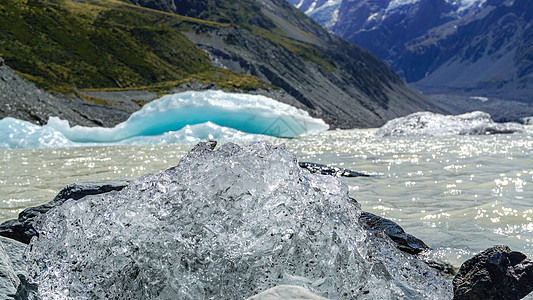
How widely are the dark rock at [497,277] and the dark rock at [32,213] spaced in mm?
3394

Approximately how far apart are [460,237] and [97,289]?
9.97ft

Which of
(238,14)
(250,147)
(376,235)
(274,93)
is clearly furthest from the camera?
(238,14)

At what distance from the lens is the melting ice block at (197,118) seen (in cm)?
1958

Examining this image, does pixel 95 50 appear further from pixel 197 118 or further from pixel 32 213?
pixel 32 213

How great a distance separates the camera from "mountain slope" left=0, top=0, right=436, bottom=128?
42.8 meters

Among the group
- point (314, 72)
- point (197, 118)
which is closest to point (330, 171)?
point (197, 118)

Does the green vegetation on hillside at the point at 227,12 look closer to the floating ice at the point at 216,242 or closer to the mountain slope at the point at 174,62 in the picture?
the mountain slope at the point at 174,62

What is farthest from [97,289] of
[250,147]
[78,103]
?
[78,103]

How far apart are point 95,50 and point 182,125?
35533 mm

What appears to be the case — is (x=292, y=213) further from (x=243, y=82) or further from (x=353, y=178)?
(x=243, y=82)

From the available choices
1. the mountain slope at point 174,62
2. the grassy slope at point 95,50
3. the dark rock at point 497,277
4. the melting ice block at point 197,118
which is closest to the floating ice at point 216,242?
the dark rock at point 497,277

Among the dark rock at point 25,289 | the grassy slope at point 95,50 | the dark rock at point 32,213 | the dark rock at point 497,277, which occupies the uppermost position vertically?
the dark rock at point 497,277

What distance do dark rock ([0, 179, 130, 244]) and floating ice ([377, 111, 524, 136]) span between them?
1837 cm

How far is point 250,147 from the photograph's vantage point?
3.23m
